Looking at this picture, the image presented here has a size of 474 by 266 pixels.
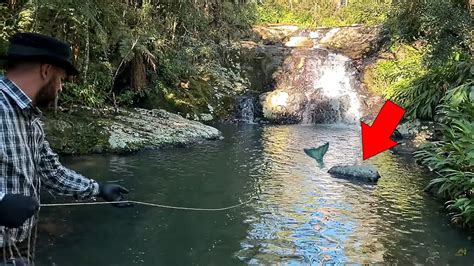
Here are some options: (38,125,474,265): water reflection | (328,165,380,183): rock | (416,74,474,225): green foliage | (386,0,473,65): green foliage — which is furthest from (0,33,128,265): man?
(386,0,473,65): green foliage

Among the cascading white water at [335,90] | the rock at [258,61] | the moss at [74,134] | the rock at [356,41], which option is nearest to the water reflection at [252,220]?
the moss at [74,134]

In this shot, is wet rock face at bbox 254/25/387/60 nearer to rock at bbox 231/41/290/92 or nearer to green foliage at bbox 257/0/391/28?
rock at bbox 231/41/290/92

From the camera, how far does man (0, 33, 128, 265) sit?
229cm

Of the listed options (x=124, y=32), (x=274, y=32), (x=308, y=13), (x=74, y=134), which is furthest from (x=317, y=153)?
(x=308, y=13)

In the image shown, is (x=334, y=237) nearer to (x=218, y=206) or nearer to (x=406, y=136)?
(x=218, y=206)

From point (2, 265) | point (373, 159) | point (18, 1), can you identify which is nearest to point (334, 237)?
point (2, 265)

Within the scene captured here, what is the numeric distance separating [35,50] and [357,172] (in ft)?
29.4

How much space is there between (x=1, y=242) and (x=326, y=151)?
1170 cm

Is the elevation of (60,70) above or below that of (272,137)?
above

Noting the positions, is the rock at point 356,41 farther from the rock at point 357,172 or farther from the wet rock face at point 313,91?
the rock at point 357,172

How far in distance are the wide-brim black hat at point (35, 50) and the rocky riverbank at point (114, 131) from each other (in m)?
9.29

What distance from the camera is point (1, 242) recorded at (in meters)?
2.32

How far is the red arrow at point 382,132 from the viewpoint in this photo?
13.7m

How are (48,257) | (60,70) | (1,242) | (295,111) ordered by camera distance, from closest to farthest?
(1,242)
(60,70)
(48,257)
(295,111)
